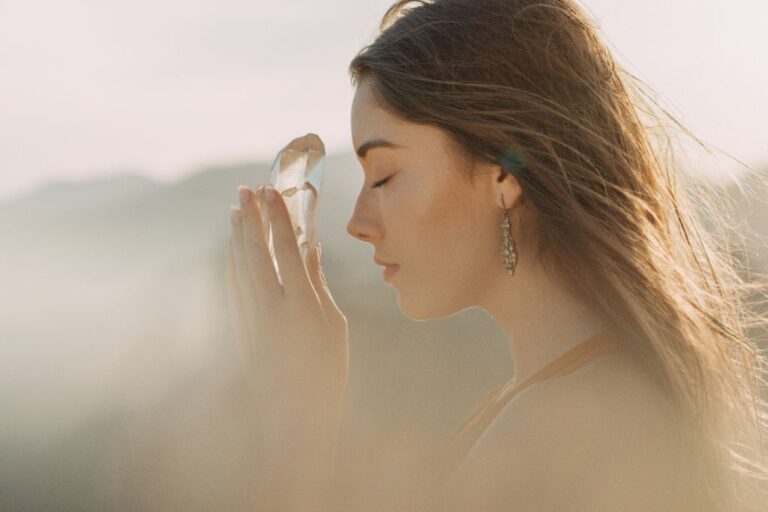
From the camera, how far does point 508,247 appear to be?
349cm

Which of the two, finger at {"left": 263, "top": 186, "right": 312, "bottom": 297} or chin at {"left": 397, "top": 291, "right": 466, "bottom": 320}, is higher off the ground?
finger at {"left": 263, "top": 186, "right": 312, "bottom": 297}

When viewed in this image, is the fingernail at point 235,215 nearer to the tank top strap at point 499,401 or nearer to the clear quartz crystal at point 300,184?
the clear quartz crystal at point 300,184

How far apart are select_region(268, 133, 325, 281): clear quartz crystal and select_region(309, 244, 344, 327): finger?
35 millimetres

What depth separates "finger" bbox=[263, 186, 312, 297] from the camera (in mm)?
3230

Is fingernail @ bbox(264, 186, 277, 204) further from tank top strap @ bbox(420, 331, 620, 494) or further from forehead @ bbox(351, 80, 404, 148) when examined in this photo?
tank top strap @ bbox(420, 331, 620, 494)

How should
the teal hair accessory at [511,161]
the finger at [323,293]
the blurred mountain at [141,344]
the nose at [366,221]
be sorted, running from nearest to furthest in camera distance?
the finger at [323,293] → the teal hair accessory at [511,161] → the nose at [366,221] → the blurred mountain at [141,344]

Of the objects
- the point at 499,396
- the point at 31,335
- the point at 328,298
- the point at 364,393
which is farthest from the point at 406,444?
the point at 31,335

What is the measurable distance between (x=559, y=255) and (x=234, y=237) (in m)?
0.86

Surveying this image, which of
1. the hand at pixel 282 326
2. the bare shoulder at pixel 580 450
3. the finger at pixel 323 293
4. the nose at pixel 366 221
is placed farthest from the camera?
the nose at pixel 366 221

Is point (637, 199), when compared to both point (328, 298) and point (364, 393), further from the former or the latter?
point (364, 393)

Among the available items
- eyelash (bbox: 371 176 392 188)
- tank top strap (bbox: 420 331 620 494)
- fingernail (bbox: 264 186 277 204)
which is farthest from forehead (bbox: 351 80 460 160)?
tank top strap (bbox: 420 331 620 494)

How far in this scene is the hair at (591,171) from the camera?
3.34 m

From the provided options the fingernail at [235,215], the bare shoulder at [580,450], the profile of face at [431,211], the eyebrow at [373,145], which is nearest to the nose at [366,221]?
the profile of face at [431,211]

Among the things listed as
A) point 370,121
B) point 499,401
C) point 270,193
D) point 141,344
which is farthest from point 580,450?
point 141,344
